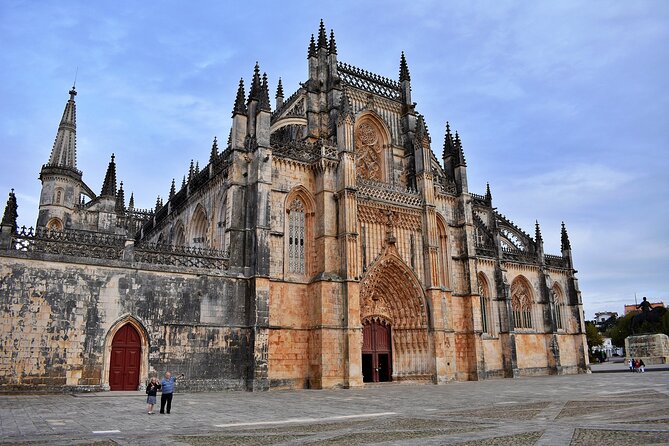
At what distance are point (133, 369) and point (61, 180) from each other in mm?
26641

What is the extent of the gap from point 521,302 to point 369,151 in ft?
59.5

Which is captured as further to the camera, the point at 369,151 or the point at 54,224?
the point at 54,224

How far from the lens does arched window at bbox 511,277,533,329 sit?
40906 mm

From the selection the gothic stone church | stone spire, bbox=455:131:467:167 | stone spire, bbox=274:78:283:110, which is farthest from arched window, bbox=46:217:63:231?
stone spire, bbox=455:131:467:167

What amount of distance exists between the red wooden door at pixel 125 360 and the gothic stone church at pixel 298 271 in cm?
6

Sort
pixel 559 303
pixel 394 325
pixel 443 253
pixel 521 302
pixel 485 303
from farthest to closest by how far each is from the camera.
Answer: pixel 559 303, pixel 521 302, pixel 485 303, pixel 443 253, pixel 394 325

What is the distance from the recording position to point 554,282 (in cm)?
4419

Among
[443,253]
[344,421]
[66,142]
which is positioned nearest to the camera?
[344,421]

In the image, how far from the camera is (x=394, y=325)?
31797 millimetres

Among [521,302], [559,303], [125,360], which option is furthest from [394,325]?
[559,303]

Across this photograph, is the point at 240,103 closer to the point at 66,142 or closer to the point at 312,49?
the point at 312,49

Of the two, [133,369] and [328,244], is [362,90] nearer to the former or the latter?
[328,244]

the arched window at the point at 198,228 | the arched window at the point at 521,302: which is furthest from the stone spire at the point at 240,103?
the arched window at the point at 521,302

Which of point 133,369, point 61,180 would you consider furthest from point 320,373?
point 61,180
